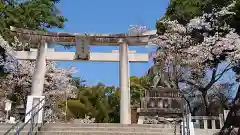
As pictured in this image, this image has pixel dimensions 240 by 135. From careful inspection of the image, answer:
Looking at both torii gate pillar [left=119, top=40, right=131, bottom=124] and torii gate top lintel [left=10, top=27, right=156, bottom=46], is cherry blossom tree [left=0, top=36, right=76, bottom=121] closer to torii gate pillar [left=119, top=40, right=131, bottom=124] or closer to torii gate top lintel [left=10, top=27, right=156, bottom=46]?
torii gate top lintel [left=10, top=27, right=156, bottom=46]

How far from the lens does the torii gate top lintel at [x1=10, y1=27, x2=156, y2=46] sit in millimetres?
13055

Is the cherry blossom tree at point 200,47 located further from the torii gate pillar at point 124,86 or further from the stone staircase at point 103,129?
the stone staircase at point 103,129

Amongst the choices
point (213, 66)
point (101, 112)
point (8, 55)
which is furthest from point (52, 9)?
point (213, 66)

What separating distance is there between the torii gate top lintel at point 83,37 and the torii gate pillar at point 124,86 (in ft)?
1.12

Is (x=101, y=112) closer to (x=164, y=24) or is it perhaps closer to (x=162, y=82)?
(x=162, y=82)

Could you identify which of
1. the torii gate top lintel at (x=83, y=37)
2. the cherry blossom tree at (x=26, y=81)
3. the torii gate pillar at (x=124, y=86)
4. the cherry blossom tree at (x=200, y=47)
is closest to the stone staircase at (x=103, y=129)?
the torii gate pillar at (x=124, y=86)

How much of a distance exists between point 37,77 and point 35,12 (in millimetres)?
6874

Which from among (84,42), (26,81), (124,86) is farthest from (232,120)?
(26,81)

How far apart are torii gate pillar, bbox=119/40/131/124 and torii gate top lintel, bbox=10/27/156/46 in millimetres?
341

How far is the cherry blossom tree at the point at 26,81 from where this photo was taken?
58.1 ft

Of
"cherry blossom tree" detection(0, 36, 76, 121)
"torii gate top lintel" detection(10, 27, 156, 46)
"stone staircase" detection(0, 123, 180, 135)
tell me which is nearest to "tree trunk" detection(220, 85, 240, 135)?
"stone staircase" detection(0, 123, 180, 135)

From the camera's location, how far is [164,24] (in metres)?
16.1

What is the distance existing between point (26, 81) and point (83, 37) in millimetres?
6855

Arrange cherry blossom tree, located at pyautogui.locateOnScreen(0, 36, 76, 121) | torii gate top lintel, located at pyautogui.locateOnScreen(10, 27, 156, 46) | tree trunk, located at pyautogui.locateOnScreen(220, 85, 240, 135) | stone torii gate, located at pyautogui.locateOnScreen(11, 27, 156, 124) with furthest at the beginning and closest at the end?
cherry blossom tree, located at pyautogui.locateOnScreen(0, 36, 76, 121)
torii gate top lintel, located at pyautogui.locateOnScreen(10, 27, 156, 46)
stone torii gate, located at pyautogui.locateOnScreen(11, 27, 156, 124)
tree trunk, located at pyautogui.locateOnScreen(220, 85, 240, 135)
